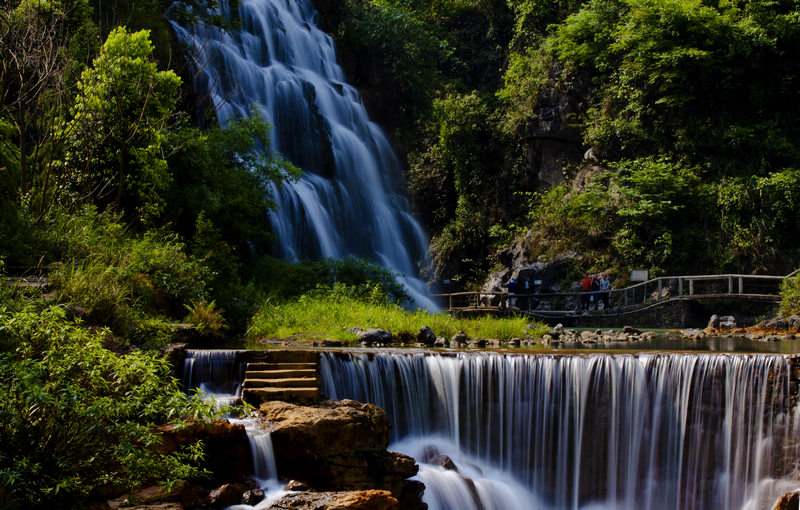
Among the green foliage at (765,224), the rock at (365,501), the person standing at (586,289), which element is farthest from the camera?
the person standing at (586,289)

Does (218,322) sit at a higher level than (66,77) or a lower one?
lower

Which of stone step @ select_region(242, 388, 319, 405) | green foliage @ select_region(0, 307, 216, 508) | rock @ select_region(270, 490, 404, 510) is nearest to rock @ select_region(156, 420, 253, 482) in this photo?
green foliage @ select_region(0, 307, 216, 508)

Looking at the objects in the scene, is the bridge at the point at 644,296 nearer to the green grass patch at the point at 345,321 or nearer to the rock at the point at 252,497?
the green grass patch at the point at 345,321

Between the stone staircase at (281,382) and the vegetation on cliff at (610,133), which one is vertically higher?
the vegetation on cliff at (610,133)

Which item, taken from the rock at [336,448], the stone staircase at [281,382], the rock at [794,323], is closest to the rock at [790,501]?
the rock at [336,448]

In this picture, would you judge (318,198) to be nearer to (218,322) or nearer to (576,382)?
(218,322)

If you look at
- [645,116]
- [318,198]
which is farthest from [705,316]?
[318,198]

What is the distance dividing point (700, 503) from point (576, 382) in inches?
93.5

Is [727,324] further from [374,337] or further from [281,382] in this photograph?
[281,382]

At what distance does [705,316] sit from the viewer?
74.9 feet

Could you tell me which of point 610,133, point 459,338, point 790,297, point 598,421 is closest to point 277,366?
point 598,421

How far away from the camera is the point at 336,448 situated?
764cm

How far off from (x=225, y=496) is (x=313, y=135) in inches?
845

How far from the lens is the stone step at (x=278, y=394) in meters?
8.46
